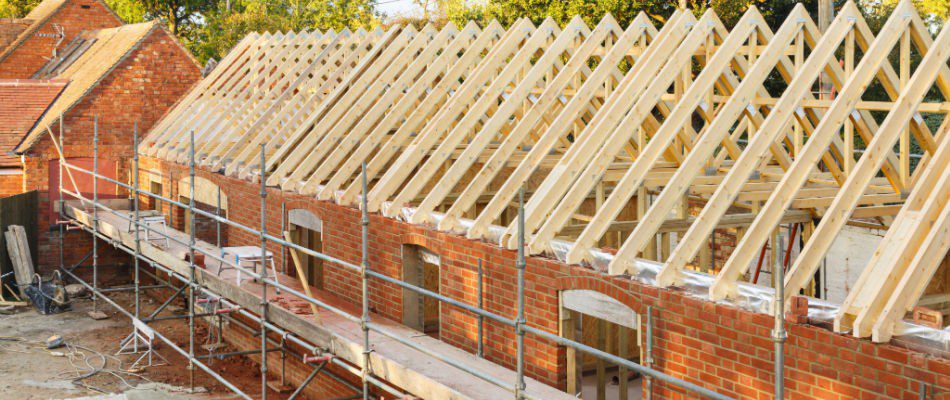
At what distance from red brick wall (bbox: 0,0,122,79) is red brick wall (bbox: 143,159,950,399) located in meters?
19.2

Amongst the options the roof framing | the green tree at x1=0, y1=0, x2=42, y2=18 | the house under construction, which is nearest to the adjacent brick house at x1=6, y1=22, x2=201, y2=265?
the house under construction

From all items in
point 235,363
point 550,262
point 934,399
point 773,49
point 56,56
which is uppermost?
point 56,56

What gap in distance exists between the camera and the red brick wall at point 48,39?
30297 mm

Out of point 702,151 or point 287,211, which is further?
point 287,211

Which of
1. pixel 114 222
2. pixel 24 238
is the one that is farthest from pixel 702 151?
pixel 24 238

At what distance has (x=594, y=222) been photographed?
10.2 metres

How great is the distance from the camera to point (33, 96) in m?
25.1

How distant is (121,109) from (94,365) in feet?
27.3

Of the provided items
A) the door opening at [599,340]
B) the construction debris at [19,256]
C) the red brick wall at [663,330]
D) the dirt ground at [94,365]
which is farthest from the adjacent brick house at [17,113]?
the door opening at [599,340]

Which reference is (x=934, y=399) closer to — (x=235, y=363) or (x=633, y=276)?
(x=633, y=276)

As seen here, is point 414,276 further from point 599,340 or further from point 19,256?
point 19,256

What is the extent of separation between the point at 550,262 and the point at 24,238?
46.9ft

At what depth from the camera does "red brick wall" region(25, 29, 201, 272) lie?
22188 mm

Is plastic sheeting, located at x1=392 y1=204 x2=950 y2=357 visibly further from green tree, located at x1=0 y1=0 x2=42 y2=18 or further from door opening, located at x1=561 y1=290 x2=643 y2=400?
green tree, located at x1=0 y1=0 x2=42 y2=18
